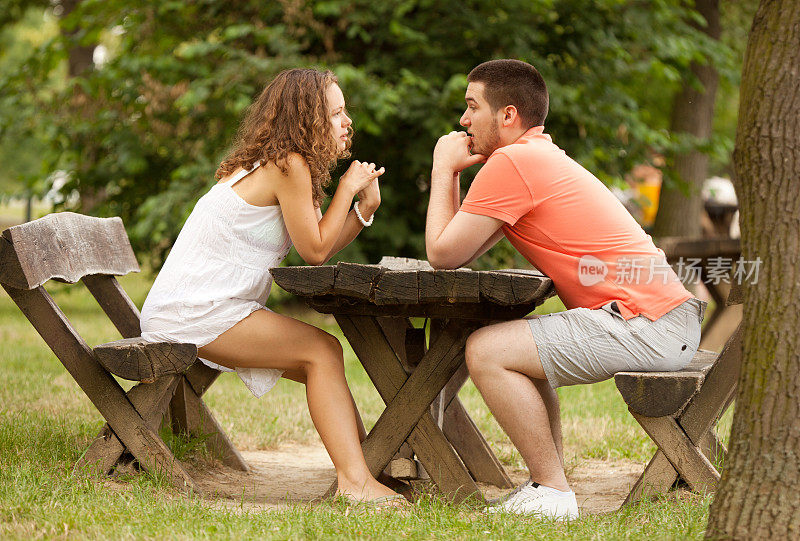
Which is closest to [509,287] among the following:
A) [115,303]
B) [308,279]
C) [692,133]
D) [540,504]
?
[308,279]

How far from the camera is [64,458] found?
3.91 m

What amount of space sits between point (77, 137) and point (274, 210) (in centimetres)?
663

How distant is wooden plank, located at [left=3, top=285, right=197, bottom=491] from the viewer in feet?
11.8

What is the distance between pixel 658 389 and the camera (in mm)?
3137

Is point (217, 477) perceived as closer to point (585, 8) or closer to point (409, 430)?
point (409, 430)

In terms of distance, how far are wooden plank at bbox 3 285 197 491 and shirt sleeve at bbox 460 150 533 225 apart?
151 centimetres

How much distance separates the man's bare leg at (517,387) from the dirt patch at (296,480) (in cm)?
45

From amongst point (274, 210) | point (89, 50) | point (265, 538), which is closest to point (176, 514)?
point (265, 538)

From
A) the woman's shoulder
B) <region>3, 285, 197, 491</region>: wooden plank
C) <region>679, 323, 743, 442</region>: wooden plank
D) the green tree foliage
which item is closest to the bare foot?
<region>3, 285, 197, 491</region>: wooden plank

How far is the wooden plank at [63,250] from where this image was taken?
11.1ft

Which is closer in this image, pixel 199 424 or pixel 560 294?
pixel 560 294

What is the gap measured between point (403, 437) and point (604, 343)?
2.72 ft

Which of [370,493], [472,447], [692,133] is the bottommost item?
[692,133]

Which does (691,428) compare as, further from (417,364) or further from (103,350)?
(103,350)
